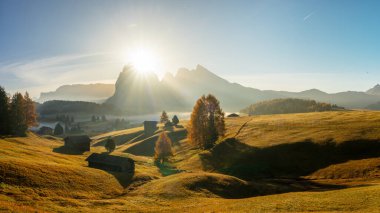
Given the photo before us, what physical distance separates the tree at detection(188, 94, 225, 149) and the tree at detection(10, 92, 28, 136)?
215ft

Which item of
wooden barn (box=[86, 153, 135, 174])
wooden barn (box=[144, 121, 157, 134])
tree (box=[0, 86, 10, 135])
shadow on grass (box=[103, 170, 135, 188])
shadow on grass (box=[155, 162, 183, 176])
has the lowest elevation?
shadow on grass (box=[155, 162, 183, 176])

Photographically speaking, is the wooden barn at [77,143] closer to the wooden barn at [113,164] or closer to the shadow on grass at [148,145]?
the shadow on grass at [148,145]

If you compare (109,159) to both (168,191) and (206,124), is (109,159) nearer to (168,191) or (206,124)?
(168,191)

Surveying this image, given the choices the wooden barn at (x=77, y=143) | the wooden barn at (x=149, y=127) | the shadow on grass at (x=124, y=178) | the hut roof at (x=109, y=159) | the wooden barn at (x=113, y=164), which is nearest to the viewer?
the shadow on grass at (x=124, y=178)

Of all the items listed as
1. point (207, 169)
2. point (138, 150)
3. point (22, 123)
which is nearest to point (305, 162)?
point (207, 169)

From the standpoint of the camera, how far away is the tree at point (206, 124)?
10438cm

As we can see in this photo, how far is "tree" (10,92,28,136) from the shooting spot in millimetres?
108781

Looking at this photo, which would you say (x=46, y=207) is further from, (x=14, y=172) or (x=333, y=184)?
(x=333, y=184)

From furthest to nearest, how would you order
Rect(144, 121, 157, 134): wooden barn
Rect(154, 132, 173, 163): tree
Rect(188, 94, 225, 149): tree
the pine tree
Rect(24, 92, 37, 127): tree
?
1. Rect(144, 121, 157, 134): wooden barn
2. Rect(24, 92, 37, 127): tree
3. the pine tree
4. Rect(188, 94, 225, 149): tree
5. Rect(154, 132, 173, 163): tree

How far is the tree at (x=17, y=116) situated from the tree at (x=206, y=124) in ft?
215

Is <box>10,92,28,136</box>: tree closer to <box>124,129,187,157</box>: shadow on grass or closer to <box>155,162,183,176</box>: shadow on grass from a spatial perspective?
<box>124,129,187,157</box>: shadow on grass

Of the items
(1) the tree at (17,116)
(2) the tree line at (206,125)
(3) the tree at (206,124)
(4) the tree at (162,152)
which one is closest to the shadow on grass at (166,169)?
(4) the tree at (162,152)

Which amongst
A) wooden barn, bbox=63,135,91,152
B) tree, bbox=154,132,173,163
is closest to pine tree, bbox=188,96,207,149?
tree, bbox=154,132,173,163

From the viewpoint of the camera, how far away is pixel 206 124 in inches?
4200
